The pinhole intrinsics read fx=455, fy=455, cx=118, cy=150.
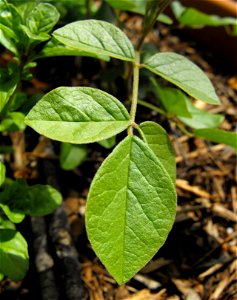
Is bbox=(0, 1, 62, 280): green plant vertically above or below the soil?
above

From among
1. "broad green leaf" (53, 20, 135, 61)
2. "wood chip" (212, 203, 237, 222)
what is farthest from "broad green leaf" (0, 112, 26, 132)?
→ "wood chip" (212, 203, 237, 222)

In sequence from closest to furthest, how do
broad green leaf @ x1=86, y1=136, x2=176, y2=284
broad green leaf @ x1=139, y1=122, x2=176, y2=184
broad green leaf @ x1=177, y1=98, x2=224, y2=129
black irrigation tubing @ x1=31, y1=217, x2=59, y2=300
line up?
1. broad green leaf @ x1=86, y1=136, x2=176, y2=284
2. broad green leaf @ x1=139, y1=122, x2=176, y2=184
3. black irrigation tubing @ x1=31, y1=217, x2=59, y2=300
4. broad green leaf @ x1=177, y1=98, x2=224, y2=129

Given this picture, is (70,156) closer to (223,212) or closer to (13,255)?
(13,255)

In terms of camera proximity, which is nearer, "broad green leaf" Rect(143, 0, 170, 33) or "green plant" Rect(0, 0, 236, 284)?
"green plant" Rect(0, 0, 236, 284)

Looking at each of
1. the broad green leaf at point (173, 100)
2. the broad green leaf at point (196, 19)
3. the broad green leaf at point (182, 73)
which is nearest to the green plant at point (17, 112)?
the broad green leaf at point (182, 73)

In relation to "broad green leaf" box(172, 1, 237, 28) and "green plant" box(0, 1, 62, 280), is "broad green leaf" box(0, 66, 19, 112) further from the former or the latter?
"broad green leaf" box(172, 1, 237, 28)

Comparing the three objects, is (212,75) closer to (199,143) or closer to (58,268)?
(199,143)

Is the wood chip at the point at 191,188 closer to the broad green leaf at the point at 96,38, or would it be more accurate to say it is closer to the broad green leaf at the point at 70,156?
the broad green leaf at the point at 70,156
